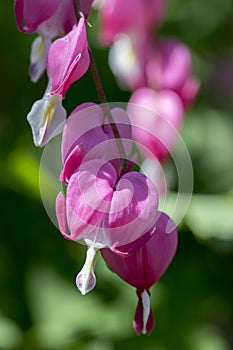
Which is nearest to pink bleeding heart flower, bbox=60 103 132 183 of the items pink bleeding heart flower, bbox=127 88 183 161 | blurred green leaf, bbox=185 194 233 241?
pink bleeding heart flower, bbox=127 88 183 161

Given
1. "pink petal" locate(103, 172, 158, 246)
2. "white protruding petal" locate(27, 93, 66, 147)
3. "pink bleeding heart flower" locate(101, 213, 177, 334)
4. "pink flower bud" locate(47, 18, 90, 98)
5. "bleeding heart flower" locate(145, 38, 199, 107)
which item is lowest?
"bleeding heart flower" locate(145, 38, 199, 107)

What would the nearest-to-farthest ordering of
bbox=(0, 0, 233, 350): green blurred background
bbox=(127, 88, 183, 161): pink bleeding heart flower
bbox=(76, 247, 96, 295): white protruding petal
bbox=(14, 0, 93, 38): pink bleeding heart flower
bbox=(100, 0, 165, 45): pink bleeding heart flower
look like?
bbox=(76, 247, 96, 295): white protruding petal < bbox=(14, 0, 93, 38): pink bleeding heart flower < bbox=(127, 88, 183, 161): pink bleeding heart flower < bbox=(0, 0, 233, 350): green blurred background < bbox=(100, 0, 165, 45): pink bleeding heart flower

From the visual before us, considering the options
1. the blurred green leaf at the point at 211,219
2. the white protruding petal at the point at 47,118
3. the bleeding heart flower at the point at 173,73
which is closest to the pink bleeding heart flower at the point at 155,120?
the bleeding heart flower at the point at 173,73

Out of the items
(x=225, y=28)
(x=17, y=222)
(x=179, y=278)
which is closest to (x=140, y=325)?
(x=179, y=278)

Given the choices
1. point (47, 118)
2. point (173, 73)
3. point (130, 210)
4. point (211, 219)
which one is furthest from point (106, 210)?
point (173, 73)

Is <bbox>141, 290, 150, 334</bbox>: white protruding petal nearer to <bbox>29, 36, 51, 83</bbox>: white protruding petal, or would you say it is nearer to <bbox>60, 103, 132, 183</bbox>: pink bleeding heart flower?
<bbox>60, 103, 132, 183</bbox>: pink bleeding heart flower

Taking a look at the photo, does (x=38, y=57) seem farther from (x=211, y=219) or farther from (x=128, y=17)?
(x=128, y=17)
